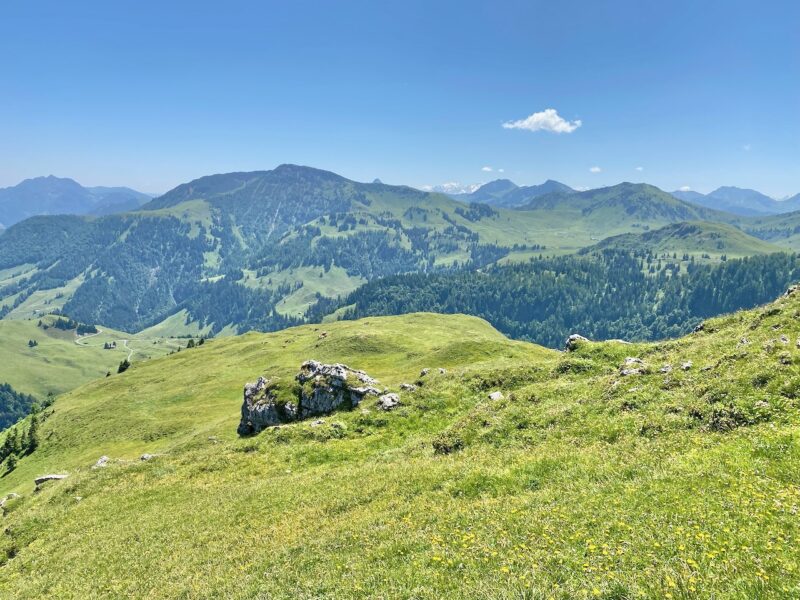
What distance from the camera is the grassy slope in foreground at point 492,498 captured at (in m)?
12.4

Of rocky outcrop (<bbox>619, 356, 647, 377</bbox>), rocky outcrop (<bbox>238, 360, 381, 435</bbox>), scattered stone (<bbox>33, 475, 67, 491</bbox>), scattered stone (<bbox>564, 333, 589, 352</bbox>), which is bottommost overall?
scattered stone (<bbox>33, 475, 67, 491</bbox>)

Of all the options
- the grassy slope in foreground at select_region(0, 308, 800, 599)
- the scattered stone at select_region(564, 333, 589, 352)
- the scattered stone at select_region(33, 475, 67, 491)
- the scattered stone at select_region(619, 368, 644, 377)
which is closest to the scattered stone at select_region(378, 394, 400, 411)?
the grassy slope in foreground at select_region(0, 308, 800, 599)

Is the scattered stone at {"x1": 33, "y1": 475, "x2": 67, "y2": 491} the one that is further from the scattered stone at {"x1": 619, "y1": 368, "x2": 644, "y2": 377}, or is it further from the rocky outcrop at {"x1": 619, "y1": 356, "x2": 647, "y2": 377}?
the rocky outcrop at {"x1": 619, "y1": 356, "x2": 647, "y2": 377}

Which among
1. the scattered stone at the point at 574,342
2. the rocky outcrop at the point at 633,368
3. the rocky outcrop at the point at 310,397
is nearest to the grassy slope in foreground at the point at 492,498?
the rocky outcrop at the point at 633,368

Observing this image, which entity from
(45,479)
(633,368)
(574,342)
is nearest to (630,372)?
(633,368)

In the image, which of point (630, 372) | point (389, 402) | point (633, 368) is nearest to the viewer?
point (630, 372)

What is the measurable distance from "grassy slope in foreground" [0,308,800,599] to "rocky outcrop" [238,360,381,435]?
6336 millimetres

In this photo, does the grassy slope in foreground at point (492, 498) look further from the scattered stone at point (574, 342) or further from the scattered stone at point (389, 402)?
the scattered stone at point (574, 342)

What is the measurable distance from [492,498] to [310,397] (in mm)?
35469

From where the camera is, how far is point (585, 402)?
1123 inches

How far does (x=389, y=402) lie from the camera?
4250 cm

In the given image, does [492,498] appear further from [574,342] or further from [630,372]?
[574,342]

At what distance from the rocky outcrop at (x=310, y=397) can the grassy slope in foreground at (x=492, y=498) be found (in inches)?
249

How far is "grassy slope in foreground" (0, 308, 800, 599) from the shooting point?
12.4 m
